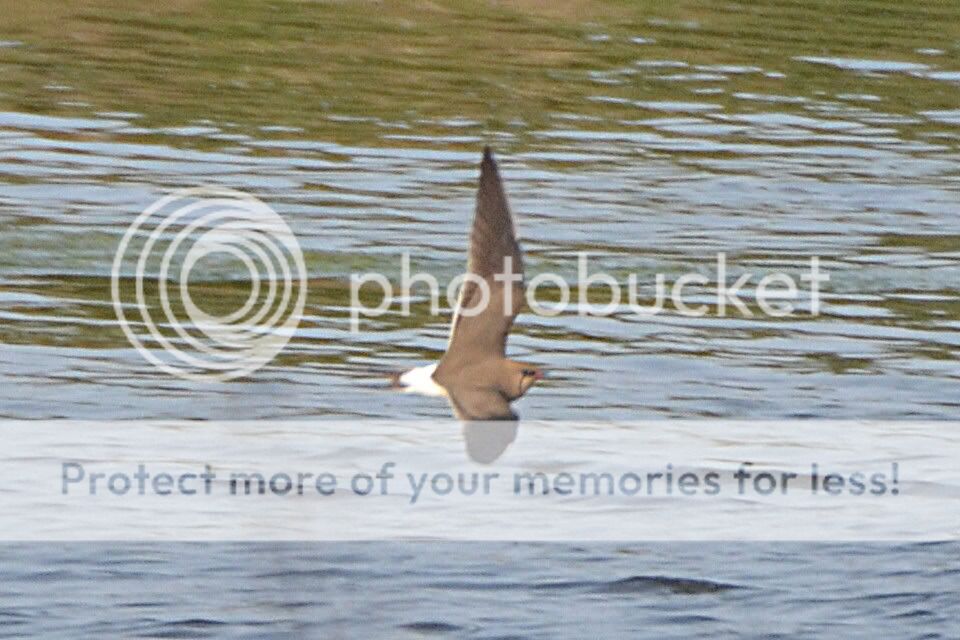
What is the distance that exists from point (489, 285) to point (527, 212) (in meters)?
6.30

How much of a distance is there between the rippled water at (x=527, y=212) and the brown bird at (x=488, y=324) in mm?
964

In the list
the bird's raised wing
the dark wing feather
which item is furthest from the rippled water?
the bird's raised wing

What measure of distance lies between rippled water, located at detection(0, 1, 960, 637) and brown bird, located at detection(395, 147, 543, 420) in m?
0.96

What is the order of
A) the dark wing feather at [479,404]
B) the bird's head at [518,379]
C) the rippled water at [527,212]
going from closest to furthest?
the dark wing feather at [479,404], the bird's head at [518,379], the rippled water at [527,212]

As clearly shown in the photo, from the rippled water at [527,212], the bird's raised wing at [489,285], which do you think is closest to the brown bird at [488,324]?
the bird's raised wing at [489,285]

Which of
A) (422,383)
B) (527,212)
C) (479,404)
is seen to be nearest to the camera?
(479,404)

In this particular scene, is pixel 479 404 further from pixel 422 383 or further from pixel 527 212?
pixel 527 212

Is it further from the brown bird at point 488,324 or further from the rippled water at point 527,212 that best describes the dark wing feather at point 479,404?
the rippled water at point 527,212

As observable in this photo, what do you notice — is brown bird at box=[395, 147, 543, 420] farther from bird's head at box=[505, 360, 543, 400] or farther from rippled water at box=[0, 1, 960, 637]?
rippled water at box=[0, 1, 960, 637]

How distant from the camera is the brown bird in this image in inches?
298

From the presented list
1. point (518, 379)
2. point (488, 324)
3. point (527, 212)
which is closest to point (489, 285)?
point (488, 324)

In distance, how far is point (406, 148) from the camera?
15.4 metres

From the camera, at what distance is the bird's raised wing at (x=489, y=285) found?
24.8ft

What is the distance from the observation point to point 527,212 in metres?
13.9
